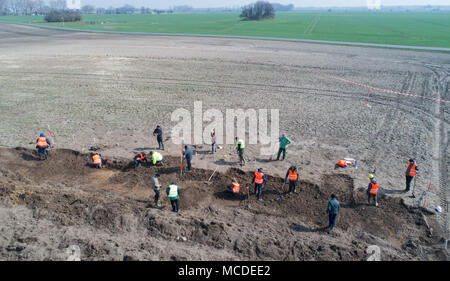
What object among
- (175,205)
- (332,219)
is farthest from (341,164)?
(175,205)

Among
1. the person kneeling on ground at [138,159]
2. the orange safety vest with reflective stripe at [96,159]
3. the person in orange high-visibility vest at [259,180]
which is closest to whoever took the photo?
the person in orange high-visibility vest at [259,180]

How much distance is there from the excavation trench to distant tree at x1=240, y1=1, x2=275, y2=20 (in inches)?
4257

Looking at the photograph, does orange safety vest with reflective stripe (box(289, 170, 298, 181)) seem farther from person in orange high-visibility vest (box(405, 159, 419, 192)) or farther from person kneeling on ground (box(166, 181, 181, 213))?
person in orange high-visibility vest (box(405, 159, 419, 192))

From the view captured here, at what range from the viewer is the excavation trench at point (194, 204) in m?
9.93

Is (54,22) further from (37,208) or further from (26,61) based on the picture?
(37,208)

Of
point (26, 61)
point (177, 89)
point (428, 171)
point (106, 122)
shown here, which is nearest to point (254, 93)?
point (177, 89)

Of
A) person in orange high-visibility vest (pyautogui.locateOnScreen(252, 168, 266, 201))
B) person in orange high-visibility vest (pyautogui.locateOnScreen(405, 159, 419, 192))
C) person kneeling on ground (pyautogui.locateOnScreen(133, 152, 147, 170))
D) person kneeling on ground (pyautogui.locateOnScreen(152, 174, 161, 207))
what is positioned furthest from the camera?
person kneeling on ground (pyautogui.locateOnScreen(133, 152, 147, 170))

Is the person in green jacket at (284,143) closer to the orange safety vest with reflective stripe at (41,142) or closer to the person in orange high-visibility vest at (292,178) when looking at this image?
the person in orange high-visibility vest at (292,178)

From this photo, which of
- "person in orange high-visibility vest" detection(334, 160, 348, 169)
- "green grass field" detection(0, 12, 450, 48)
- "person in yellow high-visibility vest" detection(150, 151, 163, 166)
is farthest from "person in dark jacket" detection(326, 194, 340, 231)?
"green grass field" detection(0, 12, 450, 48)

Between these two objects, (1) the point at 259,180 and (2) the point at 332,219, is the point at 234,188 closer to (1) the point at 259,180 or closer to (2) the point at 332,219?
→ (1) the point at 259,180

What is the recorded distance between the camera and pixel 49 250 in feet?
29.3

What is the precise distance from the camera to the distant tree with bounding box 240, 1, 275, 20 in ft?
353

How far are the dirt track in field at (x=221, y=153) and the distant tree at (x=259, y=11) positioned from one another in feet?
270

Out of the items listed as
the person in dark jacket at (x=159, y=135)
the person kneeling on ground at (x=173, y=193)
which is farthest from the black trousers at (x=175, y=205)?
the person in dark jacket at (x=159, y=135)
